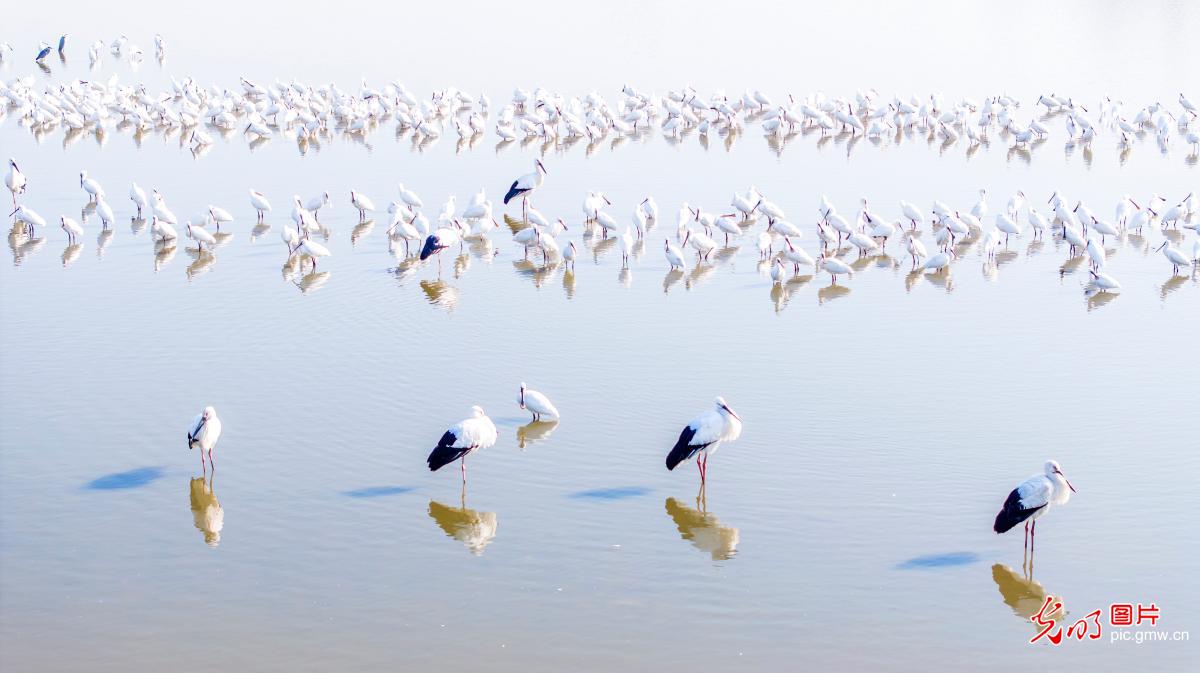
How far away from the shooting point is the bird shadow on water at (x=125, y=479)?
602 inches

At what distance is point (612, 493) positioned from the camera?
1523 centimetres

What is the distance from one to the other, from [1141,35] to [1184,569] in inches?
1944

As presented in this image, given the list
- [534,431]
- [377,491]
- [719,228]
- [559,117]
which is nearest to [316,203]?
[719,228]

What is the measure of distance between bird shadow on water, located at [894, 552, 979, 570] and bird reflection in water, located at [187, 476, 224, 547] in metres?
6.51

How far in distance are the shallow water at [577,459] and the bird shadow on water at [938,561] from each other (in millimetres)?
38

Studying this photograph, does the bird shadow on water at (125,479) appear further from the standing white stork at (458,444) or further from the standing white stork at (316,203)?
the standing white stork at (316,203)

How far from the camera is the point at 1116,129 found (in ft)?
124

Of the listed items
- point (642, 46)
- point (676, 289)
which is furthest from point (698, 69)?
point (676, 289)

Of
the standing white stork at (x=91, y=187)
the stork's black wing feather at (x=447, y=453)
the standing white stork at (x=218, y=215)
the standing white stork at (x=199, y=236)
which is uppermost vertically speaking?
the standing white stork at (x=91, y=187)

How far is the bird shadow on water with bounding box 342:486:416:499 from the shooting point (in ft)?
49.5

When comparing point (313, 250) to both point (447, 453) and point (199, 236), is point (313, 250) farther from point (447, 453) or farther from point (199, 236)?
point (447, 453)

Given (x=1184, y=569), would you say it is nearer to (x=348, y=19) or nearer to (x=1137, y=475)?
(x=1137, y=475)

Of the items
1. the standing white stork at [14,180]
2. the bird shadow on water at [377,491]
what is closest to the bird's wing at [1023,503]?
the bird shadow on water at [377,491]

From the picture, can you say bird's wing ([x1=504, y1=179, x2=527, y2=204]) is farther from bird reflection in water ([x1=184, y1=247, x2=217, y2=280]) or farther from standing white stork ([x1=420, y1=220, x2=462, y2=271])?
bird reflection in water ([x1=184, y1=247, x2=217, y2=280])
